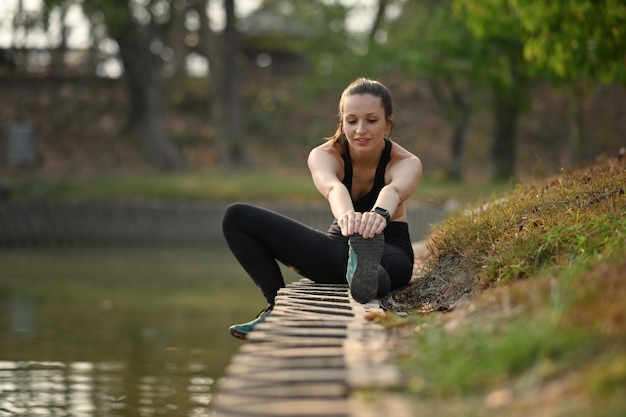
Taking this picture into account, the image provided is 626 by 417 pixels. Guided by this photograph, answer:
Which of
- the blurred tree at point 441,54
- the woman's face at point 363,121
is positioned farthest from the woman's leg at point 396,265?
the blurred tree at point 441,54

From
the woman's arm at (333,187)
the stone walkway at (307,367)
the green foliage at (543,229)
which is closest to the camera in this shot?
the stone walkway at (307,367)

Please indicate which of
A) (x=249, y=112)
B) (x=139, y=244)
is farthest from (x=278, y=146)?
(x=139, y=244)

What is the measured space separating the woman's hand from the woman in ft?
1.07

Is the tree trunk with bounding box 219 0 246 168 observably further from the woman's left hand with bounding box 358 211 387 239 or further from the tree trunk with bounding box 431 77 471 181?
the woman's left hand with bounding box 358 211 387 239

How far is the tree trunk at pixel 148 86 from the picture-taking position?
76.7 ft

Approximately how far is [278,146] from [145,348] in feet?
63.0

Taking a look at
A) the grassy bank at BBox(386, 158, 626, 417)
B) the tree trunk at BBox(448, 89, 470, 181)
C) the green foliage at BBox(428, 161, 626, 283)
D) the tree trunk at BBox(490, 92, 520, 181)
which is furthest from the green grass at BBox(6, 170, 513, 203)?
the grassy bank at BBox(386, 158, 626, 417)

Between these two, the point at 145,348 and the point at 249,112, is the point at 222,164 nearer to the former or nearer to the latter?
the point at 249,112

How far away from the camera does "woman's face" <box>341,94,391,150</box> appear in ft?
18.0

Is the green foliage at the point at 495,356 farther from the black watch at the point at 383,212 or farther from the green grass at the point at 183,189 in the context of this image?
the green grass at the point at 183,189

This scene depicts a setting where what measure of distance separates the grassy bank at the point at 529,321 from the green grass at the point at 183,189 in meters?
13.6

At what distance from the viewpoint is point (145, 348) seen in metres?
8.83

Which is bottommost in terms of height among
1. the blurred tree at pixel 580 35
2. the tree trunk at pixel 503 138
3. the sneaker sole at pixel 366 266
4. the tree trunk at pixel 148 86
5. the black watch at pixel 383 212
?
the sneaker sole at pixel 366 266

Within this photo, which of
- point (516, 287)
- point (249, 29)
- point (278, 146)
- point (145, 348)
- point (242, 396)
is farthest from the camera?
point (249, 29)
